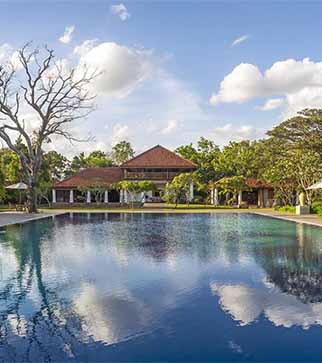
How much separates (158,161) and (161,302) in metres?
34.6

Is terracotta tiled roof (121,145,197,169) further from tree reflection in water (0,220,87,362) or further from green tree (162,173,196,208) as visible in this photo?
tree reflection in water (0,220,87,362)

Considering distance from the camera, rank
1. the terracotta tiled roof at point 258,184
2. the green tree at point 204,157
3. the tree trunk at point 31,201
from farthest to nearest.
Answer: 1. the green tree at point 204,157
2. the terracotta tiled roof at point 258,184
3. the tree trunk at point 31,201

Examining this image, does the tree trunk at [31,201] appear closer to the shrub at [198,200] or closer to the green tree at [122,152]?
the shrub at [198,200]

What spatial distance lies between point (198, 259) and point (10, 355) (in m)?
6.08

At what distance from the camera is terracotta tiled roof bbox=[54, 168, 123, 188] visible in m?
38.8

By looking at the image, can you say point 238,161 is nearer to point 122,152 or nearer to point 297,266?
point 122,152

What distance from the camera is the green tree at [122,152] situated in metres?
62.3

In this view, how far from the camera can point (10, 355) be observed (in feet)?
14.6

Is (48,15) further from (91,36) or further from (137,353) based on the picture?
(137,353)

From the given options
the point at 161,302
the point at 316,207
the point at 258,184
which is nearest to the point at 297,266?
the point at 161,302

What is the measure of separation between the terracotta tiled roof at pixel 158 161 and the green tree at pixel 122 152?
2038 centimetres

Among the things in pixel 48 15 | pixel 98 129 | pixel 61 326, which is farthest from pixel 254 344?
pixel 98 129

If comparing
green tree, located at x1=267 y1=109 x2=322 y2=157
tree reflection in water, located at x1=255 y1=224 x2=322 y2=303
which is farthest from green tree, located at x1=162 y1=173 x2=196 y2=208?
tree reflection in water, located at x1=255 y1=224 x2=322 y2=303

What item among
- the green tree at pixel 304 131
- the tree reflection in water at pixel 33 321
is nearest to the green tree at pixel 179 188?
the green tree at pixel 304 131
